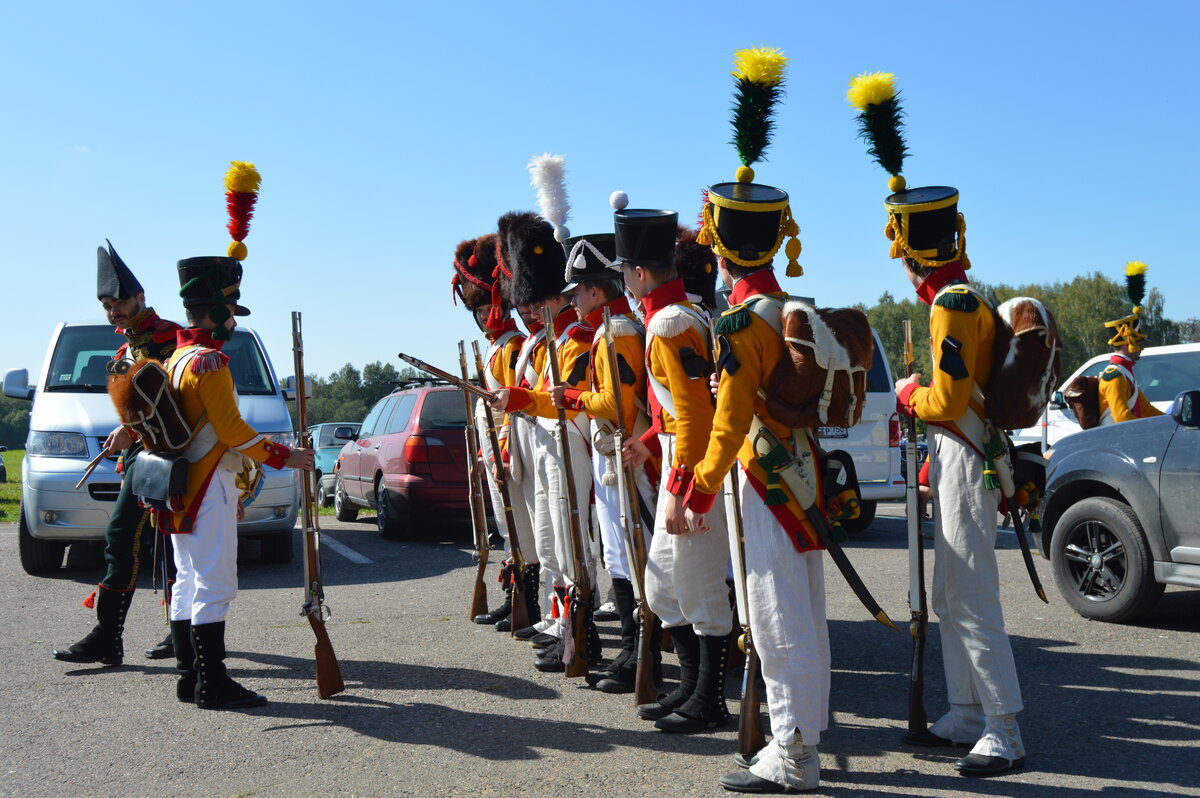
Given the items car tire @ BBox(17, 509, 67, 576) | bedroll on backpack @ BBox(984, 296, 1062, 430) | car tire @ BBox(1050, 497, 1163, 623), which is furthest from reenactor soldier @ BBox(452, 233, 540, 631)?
car tire @ BBox(17, 509, 67, 576)

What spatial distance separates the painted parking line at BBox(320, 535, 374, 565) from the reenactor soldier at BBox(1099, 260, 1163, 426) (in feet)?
22.6

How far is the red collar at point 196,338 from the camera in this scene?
18.6 feet

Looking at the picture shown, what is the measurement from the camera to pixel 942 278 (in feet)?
15.6

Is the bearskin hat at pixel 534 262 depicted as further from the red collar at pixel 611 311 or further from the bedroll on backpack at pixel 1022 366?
the bedroll on backpack at pixel 1022 366

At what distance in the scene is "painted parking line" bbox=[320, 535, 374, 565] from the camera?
1109 cm

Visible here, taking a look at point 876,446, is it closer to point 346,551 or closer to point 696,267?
point 696,267

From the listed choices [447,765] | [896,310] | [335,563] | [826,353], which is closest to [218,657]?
[447,765]

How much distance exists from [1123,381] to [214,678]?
741 cm

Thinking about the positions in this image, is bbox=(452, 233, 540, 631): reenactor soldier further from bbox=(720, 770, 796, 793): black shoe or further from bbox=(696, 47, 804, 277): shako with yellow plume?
bbox=(720, 770, 796, 793): black shoe

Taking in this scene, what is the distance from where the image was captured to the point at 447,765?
4.71 metres

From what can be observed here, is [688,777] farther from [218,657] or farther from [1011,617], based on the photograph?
[1011,617]

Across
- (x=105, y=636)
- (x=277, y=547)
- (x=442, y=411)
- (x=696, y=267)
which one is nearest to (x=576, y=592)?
(x=696, y=267)

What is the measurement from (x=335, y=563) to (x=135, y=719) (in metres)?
5.52

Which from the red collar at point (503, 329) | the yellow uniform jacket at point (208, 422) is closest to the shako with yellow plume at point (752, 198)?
the yellow uniform jacket at point (208, 422)
